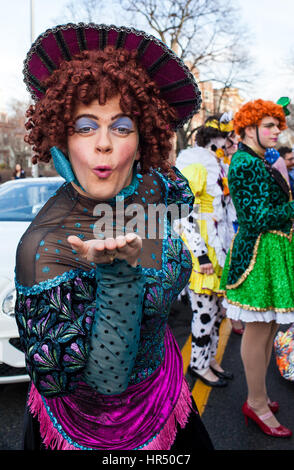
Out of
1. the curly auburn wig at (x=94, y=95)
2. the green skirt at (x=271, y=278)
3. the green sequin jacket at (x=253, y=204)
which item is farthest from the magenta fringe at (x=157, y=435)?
the green sequin jacket at (x=253, y=204)

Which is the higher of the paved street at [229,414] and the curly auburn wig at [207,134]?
the curly auburn wig at [207,134]

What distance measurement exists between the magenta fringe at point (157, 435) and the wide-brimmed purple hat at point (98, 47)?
104cm

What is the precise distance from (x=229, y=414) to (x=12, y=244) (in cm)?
211

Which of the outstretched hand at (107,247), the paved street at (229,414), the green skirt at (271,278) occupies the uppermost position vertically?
the outstretched hand at (107,247)

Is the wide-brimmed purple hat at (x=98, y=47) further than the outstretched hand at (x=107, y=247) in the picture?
Yes

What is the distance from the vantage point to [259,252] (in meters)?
2.50

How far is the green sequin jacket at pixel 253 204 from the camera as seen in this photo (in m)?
2.40

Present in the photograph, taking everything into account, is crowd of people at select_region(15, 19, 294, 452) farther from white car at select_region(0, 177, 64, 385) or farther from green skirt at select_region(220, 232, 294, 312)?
white car at select_region(0, 177, 64, 385)

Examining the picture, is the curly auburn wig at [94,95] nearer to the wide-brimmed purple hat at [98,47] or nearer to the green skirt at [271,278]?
the wide-brimmed purple hat at [98,47]

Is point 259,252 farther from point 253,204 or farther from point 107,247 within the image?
point 107,247

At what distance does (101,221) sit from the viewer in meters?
1.19

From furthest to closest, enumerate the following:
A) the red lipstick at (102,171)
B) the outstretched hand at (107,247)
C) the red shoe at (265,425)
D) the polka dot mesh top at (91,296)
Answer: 1. the red shoe at (265,425)
2. the red lipstick at (102,171)
3. the polka dot mesh top at (91,296)
4. the outstretched hand at (107,247)

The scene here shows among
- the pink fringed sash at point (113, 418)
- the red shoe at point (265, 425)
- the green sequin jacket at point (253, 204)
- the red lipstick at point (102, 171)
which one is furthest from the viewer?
the red shoe at point (265, 425)

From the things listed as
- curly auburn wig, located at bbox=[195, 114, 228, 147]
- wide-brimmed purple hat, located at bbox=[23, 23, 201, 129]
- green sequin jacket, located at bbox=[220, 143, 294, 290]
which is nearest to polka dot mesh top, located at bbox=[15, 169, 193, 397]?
wide-brimmed purple hat, located at bbox=[23, 23, 201, 129]
